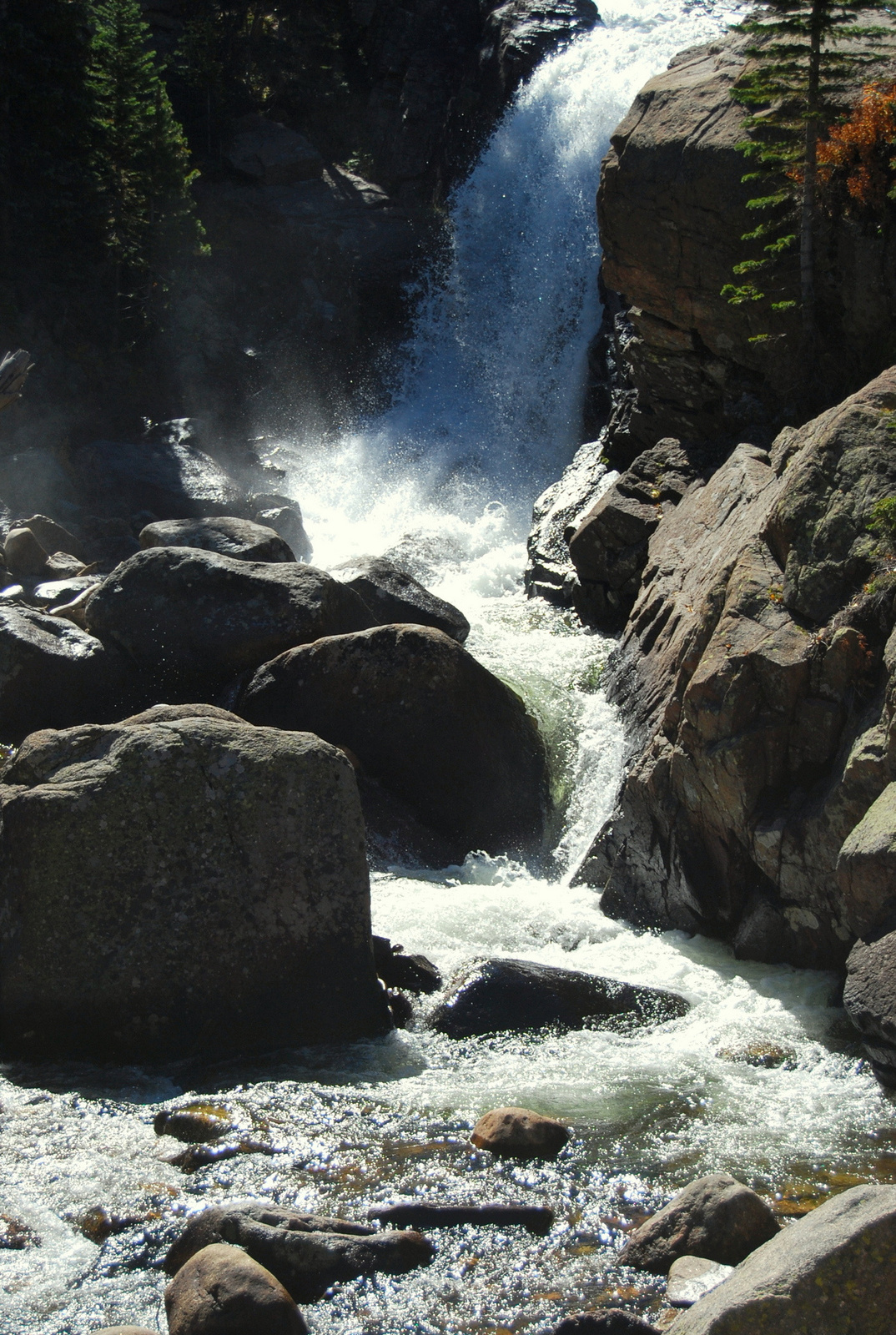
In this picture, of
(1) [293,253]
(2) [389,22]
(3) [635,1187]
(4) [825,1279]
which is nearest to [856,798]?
(3) [635,1187]

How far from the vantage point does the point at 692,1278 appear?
4734 millimetres

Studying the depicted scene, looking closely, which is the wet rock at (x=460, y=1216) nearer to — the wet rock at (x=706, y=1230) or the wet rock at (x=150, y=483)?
the wet rock at (x=706, y=1230)

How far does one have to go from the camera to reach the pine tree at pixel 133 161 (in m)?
28.7

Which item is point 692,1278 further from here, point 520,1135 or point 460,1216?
point 520,1135

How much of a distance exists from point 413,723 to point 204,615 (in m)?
3.09

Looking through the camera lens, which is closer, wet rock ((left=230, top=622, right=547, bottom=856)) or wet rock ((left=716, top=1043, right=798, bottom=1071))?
wet rock ((left=716, top=1043, right=798, bottom=1071))

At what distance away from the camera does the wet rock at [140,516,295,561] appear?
50.0 ft

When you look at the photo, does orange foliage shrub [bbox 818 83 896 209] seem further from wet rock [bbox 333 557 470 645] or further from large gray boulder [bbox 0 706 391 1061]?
large gray boulder [bbox 0 706 391 1061]

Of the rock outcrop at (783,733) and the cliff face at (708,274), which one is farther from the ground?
the cliff face at (708,274)

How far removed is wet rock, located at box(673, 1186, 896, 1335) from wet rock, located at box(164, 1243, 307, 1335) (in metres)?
1.68

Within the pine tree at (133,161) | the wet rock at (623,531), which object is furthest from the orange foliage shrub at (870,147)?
the pine tree at (133,161)

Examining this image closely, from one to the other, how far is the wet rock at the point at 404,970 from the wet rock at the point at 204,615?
535 centimetres

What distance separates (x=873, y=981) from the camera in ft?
22.6

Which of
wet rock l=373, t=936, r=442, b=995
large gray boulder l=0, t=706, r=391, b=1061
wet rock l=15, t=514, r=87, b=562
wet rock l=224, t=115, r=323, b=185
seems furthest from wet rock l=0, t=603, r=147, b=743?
wet rock l=224, t=115, r=323, b=185
